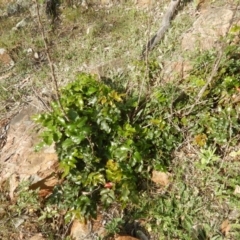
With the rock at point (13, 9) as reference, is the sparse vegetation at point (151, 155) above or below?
below

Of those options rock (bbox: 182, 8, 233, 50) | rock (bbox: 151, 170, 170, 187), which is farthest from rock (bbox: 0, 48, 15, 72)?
rock (bbox: 151, 170, 170, 187)

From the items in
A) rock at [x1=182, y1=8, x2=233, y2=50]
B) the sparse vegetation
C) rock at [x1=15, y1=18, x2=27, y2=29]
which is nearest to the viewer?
the sparse vegetation

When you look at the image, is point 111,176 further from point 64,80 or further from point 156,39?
point 156,39

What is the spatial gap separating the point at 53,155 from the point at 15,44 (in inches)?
109

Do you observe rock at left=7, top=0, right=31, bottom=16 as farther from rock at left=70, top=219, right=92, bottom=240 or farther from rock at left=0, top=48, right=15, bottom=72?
rock at left=70, top=219, right=92, bottom=240

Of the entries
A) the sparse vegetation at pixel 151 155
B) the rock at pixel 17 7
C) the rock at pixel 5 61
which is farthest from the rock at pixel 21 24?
the sparse vegetation at pixel 151 155

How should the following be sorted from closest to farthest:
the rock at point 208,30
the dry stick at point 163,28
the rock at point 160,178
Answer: the rock at point 160,178, the rock at point 208,30, the dry stick at point 163,28

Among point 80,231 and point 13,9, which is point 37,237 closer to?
point 80,231

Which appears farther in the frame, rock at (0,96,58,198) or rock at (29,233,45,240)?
rock at (0,96,58,198)

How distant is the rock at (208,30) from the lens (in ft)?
12.1

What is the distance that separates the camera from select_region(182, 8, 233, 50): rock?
12.1ft

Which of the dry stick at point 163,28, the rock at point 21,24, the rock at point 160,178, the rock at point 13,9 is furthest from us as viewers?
the rock at point 13,9

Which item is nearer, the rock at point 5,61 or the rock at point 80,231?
the rock at point 80,231

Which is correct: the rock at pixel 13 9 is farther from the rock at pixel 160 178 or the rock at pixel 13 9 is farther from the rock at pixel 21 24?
the rock at pixel 160 178
